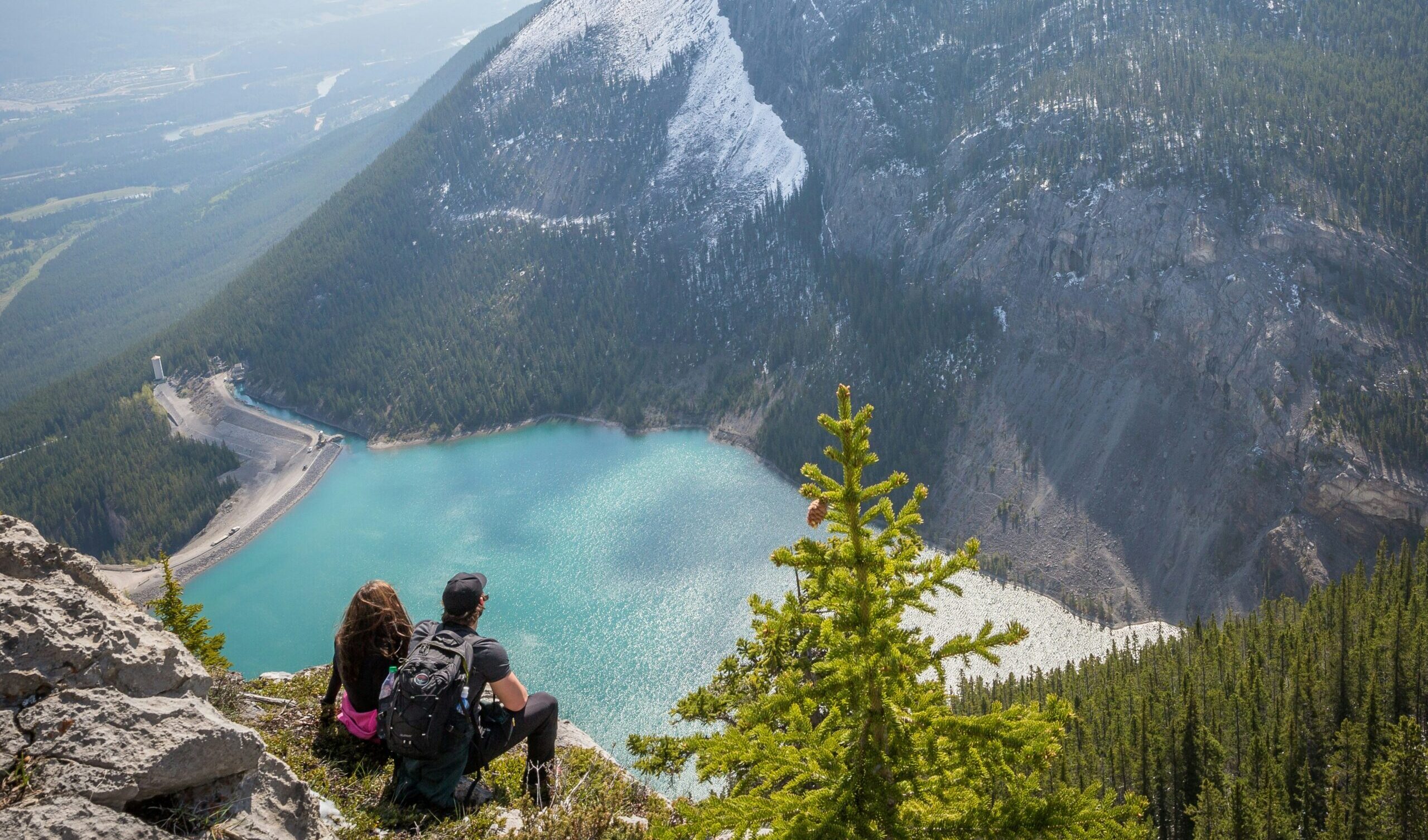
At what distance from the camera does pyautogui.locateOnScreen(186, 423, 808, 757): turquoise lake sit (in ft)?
202

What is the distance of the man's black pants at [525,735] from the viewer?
398 inches

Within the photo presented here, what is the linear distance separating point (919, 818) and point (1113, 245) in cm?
8440

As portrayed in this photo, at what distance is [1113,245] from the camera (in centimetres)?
8400

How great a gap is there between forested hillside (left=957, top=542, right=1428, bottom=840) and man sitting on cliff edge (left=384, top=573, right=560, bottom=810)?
23697mm

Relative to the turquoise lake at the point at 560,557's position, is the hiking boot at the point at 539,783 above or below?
above

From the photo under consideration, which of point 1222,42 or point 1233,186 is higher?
point 1222,42

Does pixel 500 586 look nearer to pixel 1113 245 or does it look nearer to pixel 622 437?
pixel 622 437

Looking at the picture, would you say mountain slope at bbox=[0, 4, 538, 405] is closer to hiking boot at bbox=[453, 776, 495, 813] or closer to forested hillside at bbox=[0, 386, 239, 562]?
forested hillside at bbox=[0, 386, 239, 562]

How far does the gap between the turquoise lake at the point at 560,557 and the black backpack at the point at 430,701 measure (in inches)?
1727

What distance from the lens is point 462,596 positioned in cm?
957

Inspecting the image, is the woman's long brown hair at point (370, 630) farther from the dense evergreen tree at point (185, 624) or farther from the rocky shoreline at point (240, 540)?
the rocky shoreline at point (240, 540)

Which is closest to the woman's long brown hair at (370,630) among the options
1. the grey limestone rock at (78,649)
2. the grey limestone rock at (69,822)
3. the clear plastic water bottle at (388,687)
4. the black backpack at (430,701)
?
the clear plastic water bottle at (388,687)

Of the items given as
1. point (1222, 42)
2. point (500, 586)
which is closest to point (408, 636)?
point (500, 586)

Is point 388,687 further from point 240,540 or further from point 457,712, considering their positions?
point 240,540
